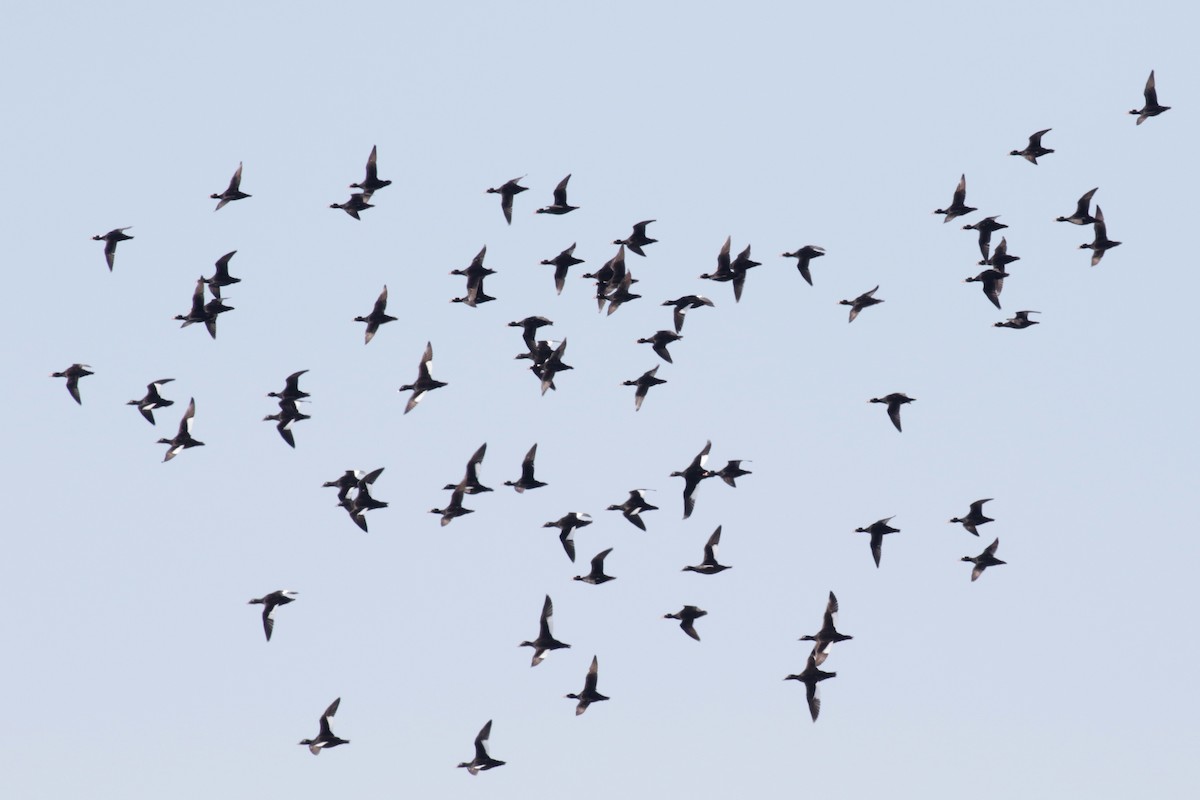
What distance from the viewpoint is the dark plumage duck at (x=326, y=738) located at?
82812 millimetres

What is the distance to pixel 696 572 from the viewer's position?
287ft

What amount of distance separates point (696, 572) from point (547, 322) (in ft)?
39.2

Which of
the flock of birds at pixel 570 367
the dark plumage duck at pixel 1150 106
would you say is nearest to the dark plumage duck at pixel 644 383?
the flock of birds at pixel 570 367

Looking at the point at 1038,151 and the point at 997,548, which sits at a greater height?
the point at 1038,151

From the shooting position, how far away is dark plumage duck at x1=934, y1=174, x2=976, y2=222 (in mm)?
90188

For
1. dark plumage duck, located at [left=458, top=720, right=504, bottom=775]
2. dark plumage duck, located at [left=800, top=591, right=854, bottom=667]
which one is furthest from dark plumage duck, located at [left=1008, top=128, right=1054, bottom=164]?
dark plumage duck, located at [left=458, top=720, right=504, bottom=775]

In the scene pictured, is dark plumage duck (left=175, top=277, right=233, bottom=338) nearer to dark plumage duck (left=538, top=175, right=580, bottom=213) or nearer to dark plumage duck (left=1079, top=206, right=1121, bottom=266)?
dark plumage duck (left=538, top=175, right=580, bottom=213)

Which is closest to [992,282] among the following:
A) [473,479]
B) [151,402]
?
[473,479]

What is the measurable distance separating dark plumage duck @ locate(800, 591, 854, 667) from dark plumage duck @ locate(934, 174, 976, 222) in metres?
16.4

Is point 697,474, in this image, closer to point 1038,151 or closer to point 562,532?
point 562,532

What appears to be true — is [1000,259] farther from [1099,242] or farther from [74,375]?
[74,375]

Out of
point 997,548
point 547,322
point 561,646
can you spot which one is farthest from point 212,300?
point 997,548

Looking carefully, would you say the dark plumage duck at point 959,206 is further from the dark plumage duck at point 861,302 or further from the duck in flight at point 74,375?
the duck in flight at point 74,375

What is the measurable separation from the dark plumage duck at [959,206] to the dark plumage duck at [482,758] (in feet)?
89.9
